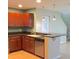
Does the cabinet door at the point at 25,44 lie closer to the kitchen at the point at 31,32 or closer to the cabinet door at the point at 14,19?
the kitchen at the point at 31,32

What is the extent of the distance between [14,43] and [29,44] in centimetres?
85

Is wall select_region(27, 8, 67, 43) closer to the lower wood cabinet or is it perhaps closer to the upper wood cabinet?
the upper wood cabinet

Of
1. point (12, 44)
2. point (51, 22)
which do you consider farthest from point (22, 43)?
point (51, 22)

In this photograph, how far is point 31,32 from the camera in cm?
654

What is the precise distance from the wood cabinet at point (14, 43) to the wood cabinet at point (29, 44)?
329 millimetres

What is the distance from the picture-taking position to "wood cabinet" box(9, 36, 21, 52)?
5.57 metres

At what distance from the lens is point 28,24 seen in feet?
21.0

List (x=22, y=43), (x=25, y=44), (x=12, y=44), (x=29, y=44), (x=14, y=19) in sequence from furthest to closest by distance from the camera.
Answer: (x=14, y=19) < (x=22, y=43) < (x=25, y=44) < (x=12, y=44) < (x=29, y=44)

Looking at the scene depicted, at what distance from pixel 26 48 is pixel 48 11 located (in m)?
2.90

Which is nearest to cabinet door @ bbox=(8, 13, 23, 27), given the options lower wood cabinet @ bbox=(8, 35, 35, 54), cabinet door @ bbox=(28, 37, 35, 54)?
lower wood cabinet @ bbox=(8, 35, 35, 54)

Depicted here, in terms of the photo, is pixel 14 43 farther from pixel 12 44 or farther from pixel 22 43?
pixel 22 43

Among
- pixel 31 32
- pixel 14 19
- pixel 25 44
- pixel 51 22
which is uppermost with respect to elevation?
pixel 14 19

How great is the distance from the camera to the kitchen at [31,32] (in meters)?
4.67
